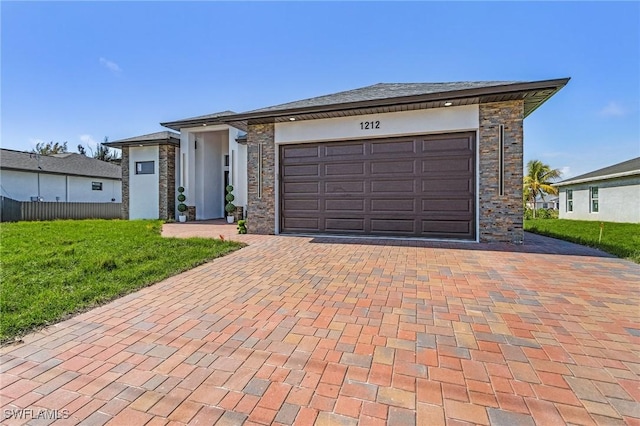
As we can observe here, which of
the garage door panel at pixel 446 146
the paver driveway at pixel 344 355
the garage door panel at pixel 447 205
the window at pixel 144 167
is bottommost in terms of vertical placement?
the paver driveway at pixel 344 355

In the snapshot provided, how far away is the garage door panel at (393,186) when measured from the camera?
25.2 feet

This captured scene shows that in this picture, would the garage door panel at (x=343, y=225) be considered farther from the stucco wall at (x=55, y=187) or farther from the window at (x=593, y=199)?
the stucco wall at (x=55, y=187)

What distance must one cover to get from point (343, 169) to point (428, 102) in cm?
273

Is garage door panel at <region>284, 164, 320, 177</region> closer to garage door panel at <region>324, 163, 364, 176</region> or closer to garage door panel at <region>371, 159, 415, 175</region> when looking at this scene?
garage door panel at <region>324, 163, 364, 176</region>

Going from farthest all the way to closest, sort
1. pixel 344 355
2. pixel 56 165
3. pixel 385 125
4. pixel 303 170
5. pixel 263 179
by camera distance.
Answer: pixel 56 165 → pixel 263 179 → pixel 303 170 → pixel 385 125 → pixel 344 355

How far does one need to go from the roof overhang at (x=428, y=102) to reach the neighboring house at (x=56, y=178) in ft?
57.8

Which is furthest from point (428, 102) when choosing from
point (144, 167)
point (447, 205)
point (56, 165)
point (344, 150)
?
point (56, 165)

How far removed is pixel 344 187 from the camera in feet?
27.2

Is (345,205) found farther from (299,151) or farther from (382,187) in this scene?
(299,151)

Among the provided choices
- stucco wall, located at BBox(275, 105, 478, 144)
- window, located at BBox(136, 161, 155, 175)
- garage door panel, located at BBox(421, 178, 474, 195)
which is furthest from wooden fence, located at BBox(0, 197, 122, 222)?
garage door panel, located at BBox(421, 178, 474, 195)

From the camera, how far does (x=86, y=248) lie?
19.9ft

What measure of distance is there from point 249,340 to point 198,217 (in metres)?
13.8

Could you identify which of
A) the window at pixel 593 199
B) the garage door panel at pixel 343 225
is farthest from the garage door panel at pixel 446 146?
the window at pixel 593 199
